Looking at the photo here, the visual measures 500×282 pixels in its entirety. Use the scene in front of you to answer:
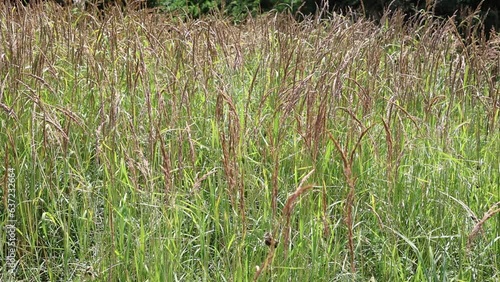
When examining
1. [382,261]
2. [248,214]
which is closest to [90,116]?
[248,214]

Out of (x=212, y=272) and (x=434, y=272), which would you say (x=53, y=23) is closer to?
(x=212, y=272)

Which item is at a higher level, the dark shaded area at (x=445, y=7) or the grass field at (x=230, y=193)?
the grass field at (x=230, y=193)

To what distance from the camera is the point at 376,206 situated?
8.45 feet

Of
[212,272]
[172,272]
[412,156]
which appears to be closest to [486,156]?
[412,156]

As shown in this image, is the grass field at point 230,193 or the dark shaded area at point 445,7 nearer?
the grass field at point 230,193

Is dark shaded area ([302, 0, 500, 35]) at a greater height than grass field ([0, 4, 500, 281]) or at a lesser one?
lesser

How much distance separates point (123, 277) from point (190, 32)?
1.79 m

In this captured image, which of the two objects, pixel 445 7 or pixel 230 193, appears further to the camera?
pixel 445 7

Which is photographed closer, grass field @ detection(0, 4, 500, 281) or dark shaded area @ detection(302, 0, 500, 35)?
grass field @ detection(0, 4, 500, 281)

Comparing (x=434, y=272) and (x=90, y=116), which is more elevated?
(x=90, y=116)

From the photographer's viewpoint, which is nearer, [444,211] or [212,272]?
[212,272]

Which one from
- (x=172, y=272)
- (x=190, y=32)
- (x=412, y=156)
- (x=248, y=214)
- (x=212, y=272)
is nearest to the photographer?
(x=172, y=272)

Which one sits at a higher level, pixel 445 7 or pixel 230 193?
pixel 230 193

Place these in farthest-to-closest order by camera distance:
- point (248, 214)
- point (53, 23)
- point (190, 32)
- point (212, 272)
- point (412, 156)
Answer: point (53, 23) < point (190, 32) < point (412, 156) < point (248, 214) < point (212, 272)
